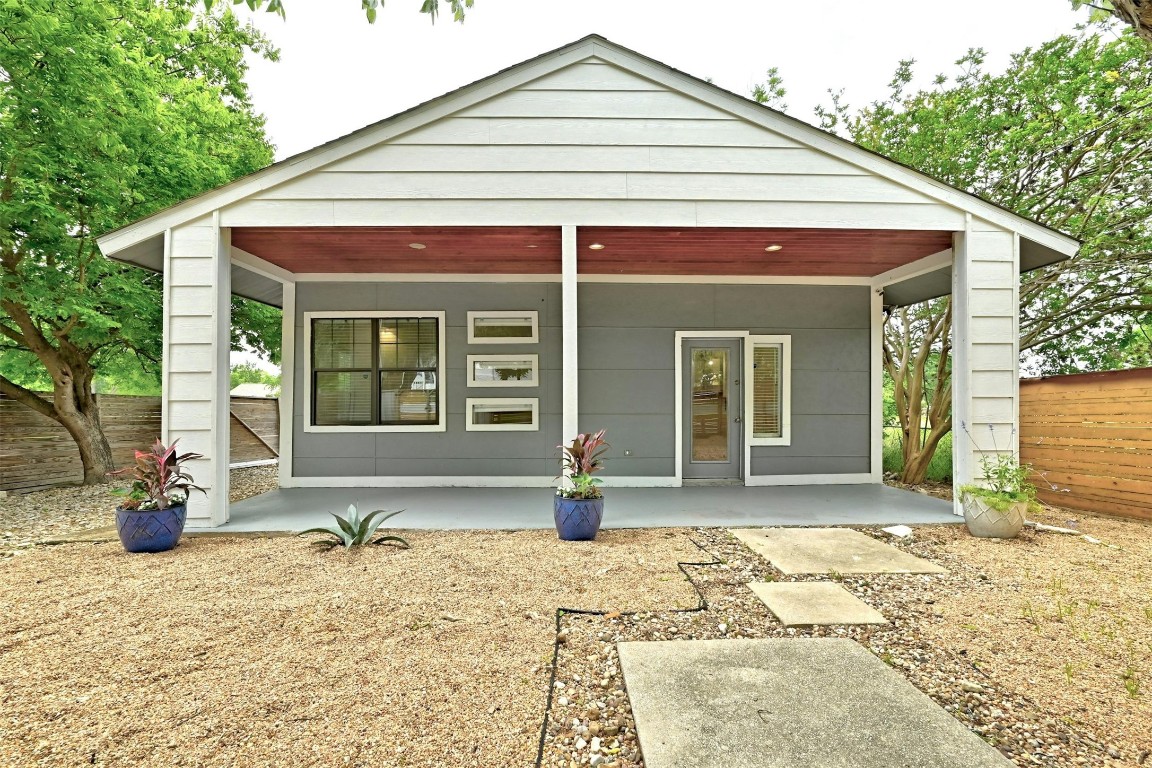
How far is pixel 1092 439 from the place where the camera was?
15.5ft

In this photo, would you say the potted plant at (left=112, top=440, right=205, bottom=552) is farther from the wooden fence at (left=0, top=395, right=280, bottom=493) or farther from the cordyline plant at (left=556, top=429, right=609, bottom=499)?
the wooden fence at (left=0, top=395, right=280, bottom=493)

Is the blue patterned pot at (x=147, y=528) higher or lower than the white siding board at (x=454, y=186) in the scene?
lower

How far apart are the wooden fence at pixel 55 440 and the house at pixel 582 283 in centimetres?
301

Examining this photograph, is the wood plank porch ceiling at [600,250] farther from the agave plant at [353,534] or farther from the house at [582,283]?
the agave plant at [353,534]

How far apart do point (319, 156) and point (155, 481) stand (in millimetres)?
2854

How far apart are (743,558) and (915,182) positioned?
3.57m

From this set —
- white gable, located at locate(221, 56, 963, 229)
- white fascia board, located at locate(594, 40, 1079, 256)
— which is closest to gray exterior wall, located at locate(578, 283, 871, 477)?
white gable, located at locate(221, 56, 963, 229)

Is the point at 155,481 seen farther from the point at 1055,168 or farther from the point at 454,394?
the point at 1055,168

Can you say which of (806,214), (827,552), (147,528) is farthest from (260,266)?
(827,552)

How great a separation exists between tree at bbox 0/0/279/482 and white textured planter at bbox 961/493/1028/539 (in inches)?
328

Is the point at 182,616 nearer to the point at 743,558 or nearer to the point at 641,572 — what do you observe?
the point at 641,572

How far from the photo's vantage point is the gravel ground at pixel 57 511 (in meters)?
3.93

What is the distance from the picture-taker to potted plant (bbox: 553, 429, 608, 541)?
3.61m

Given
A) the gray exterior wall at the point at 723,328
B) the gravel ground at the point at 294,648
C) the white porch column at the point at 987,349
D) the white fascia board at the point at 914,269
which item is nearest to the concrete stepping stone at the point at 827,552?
the gravel ground at the point at 294,648
